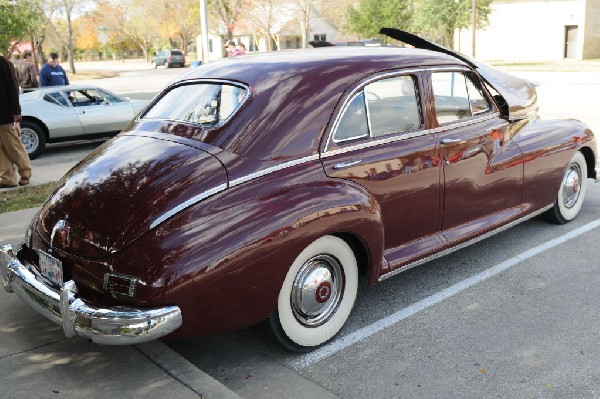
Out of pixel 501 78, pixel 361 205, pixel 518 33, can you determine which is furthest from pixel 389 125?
pixel 518 33

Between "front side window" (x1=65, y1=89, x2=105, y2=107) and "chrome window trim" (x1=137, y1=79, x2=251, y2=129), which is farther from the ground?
"chrome window trim" (x1=137, y1=79, x2=251, y2=129)

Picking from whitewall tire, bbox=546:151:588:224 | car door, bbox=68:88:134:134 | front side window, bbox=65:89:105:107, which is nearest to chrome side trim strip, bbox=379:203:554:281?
whitewall tire, bbox=546:151:588:224

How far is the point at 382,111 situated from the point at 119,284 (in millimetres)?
2165

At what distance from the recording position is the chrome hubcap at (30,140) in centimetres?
1081

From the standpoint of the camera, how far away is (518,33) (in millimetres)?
49562

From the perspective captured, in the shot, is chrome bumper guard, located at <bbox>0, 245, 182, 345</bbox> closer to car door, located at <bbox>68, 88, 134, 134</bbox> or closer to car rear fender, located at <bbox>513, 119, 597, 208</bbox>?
car rear fender, located at <bbox>513, 119, 597, 208</bbox>

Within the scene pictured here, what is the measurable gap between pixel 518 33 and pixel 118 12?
181 ft

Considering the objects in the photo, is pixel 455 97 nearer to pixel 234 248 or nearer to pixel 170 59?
pixel 234 248

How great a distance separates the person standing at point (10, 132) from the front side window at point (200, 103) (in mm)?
4058

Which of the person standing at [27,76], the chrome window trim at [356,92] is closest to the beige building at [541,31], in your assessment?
the person standing at [27,76]

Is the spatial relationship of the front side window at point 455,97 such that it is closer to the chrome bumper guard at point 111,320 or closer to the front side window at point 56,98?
the chrome bumper guard at point 111,320

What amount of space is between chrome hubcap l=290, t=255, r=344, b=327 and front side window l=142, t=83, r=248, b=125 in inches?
43.5

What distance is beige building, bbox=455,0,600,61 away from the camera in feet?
151

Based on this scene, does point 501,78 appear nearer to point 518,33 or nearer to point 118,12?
point 518,33
